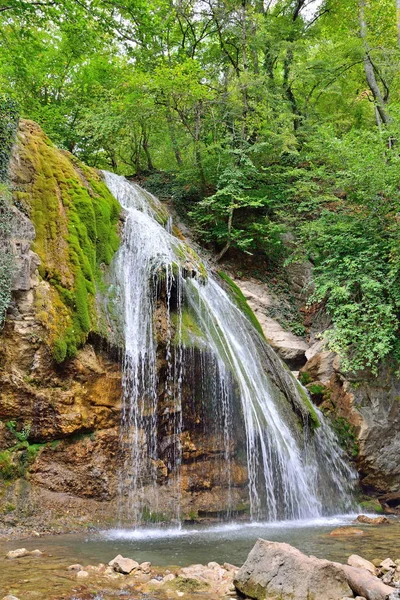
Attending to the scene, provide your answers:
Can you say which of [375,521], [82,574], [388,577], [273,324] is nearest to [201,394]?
[375,521]

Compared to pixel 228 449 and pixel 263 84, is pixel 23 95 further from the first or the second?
pixel 228 449

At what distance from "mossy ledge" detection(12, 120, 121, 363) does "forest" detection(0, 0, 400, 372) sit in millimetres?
2807

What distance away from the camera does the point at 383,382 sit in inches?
454

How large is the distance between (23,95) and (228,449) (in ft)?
48.9

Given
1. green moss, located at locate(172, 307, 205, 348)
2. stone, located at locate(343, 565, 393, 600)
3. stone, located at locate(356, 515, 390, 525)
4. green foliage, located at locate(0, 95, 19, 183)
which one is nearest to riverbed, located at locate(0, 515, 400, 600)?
stone, located at locate(356, 515, 390, 525)

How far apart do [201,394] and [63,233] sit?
3.84 m

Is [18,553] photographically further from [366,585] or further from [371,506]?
[371,506]

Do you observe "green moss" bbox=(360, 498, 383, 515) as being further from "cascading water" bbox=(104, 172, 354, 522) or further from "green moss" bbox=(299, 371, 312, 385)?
"green moss" bbox=(299, 371, 312, 385)

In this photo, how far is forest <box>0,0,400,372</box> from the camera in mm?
11789

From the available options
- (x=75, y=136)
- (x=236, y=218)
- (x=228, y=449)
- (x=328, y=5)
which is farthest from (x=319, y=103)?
(x=228, y=449)

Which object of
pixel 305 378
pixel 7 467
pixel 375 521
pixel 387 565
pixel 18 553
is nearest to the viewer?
pixel 387 565

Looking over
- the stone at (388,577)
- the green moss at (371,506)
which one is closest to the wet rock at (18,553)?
the stone at (388,577)

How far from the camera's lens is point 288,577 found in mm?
3881

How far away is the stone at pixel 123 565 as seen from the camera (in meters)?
4.50
